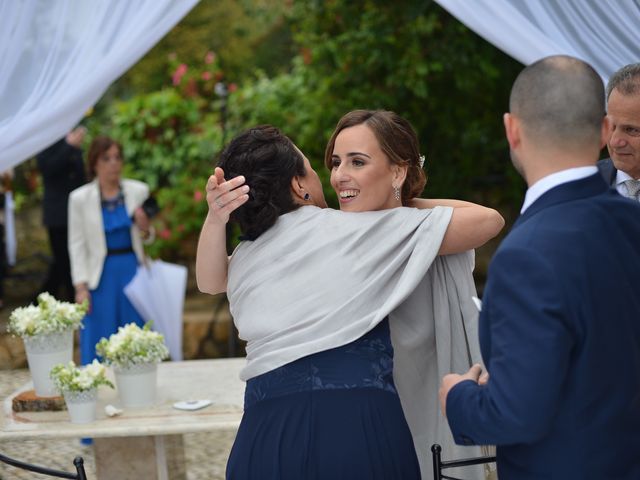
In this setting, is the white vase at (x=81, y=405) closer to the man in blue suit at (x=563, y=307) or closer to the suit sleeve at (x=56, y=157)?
the man in blue suit at (x=563, y=307)

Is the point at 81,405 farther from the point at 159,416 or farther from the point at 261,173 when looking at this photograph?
the point at 261,173

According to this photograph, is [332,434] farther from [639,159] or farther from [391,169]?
[639,159]

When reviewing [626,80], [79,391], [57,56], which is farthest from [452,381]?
[57,56]

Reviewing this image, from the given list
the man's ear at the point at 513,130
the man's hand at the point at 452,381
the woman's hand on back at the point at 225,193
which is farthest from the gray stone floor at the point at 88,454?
→ the man's ear at the point at 513,130

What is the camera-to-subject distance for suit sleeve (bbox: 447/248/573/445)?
1594 millimetres

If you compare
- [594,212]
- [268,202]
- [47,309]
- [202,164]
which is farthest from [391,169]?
[202,164]

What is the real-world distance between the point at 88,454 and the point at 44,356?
82.2 inches

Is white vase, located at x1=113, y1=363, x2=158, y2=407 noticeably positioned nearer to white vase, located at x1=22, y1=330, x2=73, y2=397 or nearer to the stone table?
the stone table

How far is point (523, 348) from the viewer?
5.26 feet

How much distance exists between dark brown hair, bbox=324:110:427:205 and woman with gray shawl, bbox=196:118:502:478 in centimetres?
23

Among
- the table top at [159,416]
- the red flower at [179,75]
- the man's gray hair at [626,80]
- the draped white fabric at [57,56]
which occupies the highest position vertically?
the red flower at [179,75]

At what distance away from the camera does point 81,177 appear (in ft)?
22.7

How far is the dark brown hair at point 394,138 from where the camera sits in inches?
96.8

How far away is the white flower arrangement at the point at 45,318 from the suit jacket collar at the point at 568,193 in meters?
2.25
